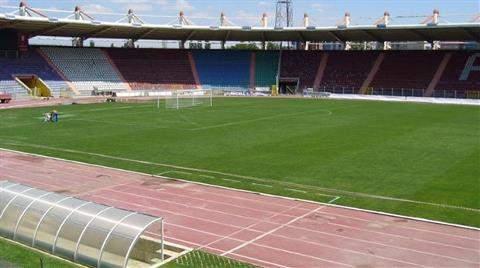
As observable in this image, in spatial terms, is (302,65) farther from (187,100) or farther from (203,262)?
(203,262)

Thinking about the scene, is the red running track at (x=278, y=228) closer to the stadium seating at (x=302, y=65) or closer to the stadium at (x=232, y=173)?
the stadium at (x=232, y=173)

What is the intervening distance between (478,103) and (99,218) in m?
54.3

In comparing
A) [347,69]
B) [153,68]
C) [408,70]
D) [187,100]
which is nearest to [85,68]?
[153,68]

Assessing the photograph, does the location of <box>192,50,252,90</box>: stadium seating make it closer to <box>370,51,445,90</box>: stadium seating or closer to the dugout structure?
<box>370,51,445,90</box>: stadium seating

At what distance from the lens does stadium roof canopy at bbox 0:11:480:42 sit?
59375 millimetres

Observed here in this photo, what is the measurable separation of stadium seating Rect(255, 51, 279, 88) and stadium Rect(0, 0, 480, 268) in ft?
39.8

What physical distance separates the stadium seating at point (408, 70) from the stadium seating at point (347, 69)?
208 centimetres

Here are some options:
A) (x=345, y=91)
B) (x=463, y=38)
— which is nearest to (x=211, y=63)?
(x=345, y=91)

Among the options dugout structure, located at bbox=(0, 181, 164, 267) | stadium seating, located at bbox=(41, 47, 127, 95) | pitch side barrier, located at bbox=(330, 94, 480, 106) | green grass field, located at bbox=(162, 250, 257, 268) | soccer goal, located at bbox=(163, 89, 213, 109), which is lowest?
green grass field, located at bbox=(162, 250, 257, 268)

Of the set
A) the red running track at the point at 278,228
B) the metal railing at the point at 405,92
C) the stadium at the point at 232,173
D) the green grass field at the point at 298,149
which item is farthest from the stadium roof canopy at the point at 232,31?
the red running track at the point at 278,228

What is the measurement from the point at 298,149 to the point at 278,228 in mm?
12230

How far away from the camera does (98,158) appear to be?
24.5 metres

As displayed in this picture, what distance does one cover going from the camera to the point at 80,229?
472 inches

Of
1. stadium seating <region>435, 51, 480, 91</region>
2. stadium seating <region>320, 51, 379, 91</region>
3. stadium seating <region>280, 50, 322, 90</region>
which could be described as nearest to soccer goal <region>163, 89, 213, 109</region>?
stadium seating <region>280, 50, 322, 90</region>
